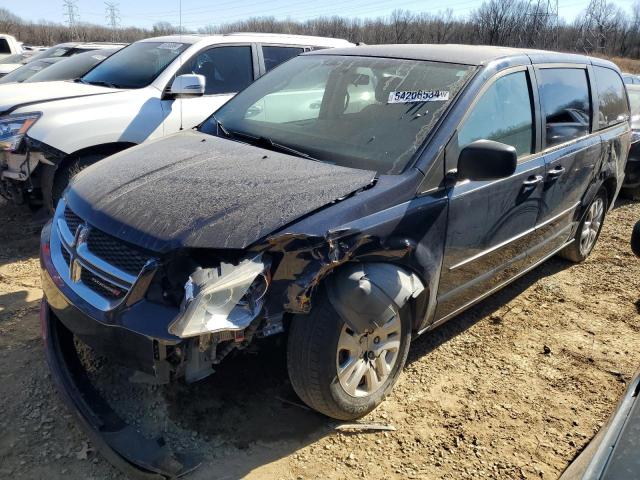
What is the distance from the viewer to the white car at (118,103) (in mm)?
4691

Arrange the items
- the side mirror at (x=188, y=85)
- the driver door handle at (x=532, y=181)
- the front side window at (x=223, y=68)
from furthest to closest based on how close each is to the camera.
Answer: the front side window at (x=223, y=68)
the side mirror at (x=188, y=85)
the driver door handle at (x=532, y=181)

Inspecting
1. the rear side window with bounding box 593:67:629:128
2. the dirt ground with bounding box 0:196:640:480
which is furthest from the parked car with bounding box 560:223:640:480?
the rear side window with bounding box 593:67:629:128

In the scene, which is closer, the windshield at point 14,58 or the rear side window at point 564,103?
the rear side window at point 564,103

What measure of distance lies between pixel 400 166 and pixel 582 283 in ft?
9.26

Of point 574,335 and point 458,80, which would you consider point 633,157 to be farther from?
point 458,80

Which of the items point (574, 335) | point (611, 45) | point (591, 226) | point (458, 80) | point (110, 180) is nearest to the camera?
point (110, 180)

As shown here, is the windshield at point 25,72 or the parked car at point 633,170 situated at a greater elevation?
the windshield at point 25,72

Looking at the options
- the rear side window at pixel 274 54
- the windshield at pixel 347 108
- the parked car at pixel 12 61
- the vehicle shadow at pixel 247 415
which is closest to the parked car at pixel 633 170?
the rear side window at pixel 274 54

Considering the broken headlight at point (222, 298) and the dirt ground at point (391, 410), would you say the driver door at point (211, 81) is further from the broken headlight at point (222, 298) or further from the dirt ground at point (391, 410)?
the broken headlight at point (222, 298)

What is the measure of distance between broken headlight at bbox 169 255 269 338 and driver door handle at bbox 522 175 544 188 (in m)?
1.97

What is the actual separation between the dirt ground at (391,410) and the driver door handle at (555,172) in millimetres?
1079

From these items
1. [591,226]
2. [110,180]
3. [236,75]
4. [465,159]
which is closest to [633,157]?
[591,226]

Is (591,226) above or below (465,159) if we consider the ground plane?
below

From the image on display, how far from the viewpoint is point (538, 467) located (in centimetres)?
262
